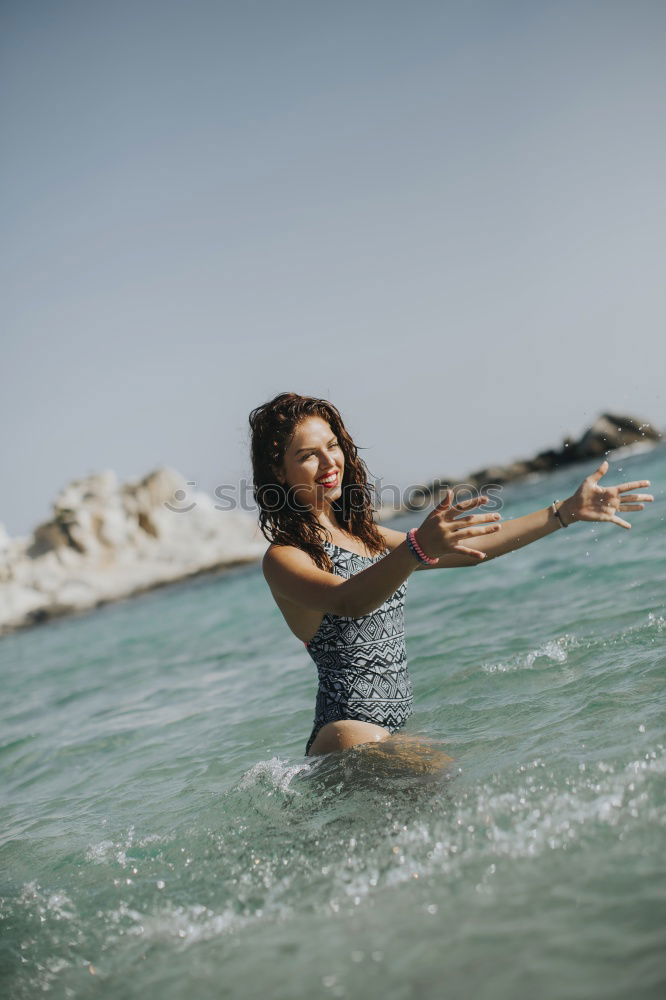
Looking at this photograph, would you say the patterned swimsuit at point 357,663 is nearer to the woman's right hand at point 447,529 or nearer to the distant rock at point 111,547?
the woman's right hand at point 447,529

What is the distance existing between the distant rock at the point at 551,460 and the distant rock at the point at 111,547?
18117 mm

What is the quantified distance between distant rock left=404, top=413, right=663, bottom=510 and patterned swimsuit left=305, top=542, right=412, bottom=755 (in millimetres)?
50047

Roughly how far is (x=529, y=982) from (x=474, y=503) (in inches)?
68.0

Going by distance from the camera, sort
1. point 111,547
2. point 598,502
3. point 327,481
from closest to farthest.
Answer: point 598,502 → point 327,481 → point 111,547

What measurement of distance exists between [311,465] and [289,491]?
19 centimetres

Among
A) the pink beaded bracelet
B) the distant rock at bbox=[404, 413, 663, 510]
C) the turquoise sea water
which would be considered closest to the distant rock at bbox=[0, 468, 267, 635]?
the distant rock at bbox=[404, 413, 663, 510]

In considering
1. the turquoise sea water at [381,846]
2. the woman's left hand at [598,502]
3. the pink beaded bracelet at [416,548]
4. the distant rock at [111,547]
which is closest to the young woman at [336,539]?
the woman's left hand at [598,502]

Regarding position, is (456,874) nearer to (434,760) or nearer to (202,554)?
(434,760)

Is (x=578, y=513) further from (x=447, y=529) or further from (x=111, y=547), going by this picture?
(x=111, y=547)

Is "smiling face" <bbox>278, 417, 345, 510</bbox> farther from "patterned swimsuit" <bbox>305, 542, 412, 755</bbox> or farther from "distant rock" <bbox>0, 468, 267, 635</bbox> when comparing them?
"distant rock" <bbox>0, 468, 267, 635</bbox>

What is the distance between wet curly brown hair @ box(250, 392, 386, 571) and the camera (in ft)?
14.0

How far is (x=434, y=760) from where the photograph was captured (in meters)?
4.10

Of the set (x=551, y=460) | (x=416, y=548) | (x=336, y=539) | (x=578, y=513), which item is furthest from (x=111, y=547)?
(x=416, y=548)

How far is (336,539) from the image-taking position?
176 inches
